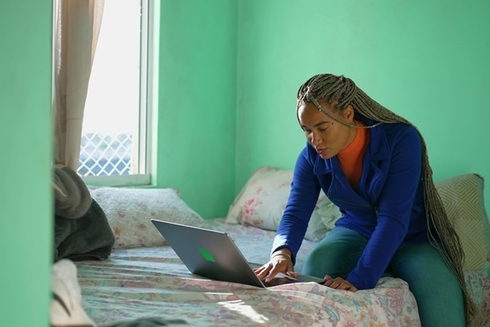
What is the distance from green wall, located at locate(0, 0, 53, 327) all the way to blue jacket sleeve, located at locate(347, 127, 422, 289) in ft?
3.83

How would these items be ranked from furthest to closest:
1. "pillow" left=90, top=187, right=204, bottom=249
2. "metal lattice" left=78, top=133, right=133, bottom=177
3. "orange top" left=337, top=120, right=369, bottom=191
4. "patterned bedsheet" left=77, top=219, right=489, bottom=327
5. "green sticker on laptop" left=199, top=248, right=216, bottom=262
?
1. "metal lattice" left=78, top=133, right=133, bottom=177
2. "pillow" left=90, top=187, right=204, bottom=249
3. "orange top" left=337, top=120, right=369, bottom=191
4. "green sticker on laptop" left=199, top=248, right=216, bottom=262
5. "patterned bedsheet" left=77, top=219, right=489, bottom=327

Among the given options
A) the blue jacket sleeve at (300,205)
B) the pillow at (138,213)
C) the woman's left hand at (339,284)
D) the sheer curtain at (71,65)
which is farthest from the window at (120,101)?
the woman's left hand at (339,284)

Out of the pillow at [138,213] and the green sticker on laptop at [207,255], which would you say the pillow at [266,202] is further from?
the green sticker on laptop at [207,255]

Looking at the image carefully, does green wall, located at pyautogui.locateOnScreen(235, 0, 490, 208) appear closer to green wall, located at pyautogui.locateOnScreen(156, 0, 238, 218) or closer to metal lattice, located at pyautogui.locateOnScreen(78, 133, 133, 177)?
green wall, located at pyautogui.locateOnScreen(156, 0, 238, 218)

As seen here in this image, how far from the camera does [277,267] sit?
2123mm

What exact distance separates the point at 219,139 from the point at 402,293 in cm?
177

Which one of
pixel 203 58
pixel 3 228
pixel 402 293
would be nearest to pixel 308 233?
pixel 402 293

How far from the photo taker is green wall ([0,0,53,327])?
1.10m

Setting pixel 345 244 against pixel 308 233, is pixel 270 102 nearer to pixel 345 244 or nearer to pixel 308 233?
pixel 308 233

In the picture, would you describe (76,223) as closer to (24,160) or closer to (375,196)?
(375,196)

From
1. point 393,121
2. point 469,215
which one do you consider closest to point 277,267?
point 393,121

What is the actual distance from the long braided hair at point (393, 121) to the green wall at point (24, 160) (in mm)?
1151

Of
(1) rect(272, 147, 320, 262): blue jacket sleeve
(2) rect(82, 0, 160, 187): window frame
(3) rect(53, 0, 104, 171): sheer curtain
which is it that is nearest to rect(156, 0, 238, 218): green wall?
(2) rect(82, 0, 160, 187): window frame

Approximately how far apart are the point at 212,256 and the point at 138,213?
92 cm
